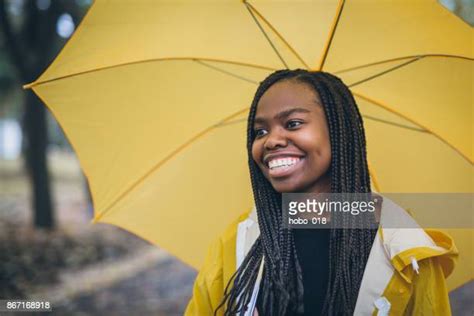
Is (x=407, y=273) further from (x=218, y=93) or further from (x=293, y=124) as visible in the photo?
(x=218, y=93)

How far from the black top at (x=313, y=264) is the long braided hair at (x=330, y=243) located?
0.02m

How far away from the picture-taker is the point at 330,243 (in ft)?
5.96

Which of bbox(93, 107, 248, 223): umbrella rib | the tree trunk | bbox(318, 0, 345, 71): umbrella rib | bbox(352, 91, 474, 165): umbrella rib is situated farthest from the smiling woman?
the tree trunk

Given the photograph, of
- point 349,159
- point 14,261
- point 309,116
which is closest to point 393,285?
point 349,159

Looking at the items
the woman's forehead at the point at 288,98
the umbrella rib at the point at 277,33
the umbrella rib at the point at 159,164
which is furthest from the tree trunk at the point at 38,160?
the woman's forehead at the point at 288,98

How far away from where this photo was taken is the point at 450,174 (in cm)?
238

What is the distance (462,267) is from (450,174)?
38 centimetres

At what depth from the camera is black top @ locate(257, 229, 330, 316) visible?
1.79 m

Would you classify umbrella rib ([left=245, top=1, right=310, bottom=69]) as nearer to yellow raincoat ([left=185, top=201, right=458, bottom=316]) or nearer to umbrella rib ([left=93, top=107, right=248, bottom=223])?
umbrella rib ([left=93, top=107, right=248, bottom=223])

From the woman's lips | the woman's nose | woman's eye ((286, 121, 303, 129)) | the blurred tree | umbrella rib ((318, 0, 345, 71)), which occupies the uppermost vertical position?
the blurred tree

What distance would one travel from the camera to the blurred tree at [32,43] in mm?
4309

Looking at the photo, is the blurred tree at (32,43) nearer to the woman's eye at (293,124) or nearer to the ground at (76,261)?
the ground at (76,261)

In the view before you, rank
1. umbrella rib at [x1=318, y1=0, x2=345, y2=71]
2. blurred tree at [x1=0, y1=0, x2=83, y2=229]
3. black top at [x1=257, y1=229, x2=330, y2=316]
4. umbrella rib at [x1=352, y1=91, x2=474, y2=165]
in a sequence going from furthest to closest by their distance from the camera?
blurred tree at [x1=0, y1=0, x2=83, y2=229]
umbrella rib at [x1=352, y1=91, x2=474, y2=165]
umbrella rib at [x1=318, y1=0, x2=345, y2=71]
black top at [x1=257, y1=229, x2=330, y2=316]

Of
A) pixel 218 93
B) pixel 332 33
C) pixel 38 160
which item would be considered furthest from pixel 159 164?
pixel 38 160
